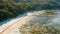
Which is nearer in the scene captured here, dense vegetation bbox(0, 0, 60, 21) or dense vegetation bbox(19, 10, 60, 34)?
dense vegetation bbox(19, 10, 60, 34)

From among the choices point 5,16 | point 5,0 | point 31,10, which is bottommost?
point 31,10

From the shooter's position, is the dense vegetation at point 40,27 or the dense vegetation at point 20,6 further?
the dense vegetation at point 20,6

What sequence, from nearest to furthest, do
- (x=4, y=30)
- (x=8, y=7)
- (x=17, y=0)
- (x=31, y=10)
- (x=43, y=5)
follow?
(x=4, y=30) → (x=8, y=7) → (x=17, y=0) → (x=31, y=10) → (x=43, y=5)

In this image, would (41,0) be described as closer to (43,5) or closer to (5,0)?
(43,5)

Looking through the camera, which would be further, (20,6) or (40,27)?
(20,6)

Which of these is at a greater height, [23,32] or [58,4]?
[23,32]

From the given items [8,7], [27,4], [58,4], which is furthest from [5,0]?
[58,4]

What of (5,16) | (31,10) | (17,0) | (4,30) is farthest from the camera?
(31,10)

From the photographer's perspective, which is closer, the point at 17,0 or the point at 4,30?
the point at 4,30
